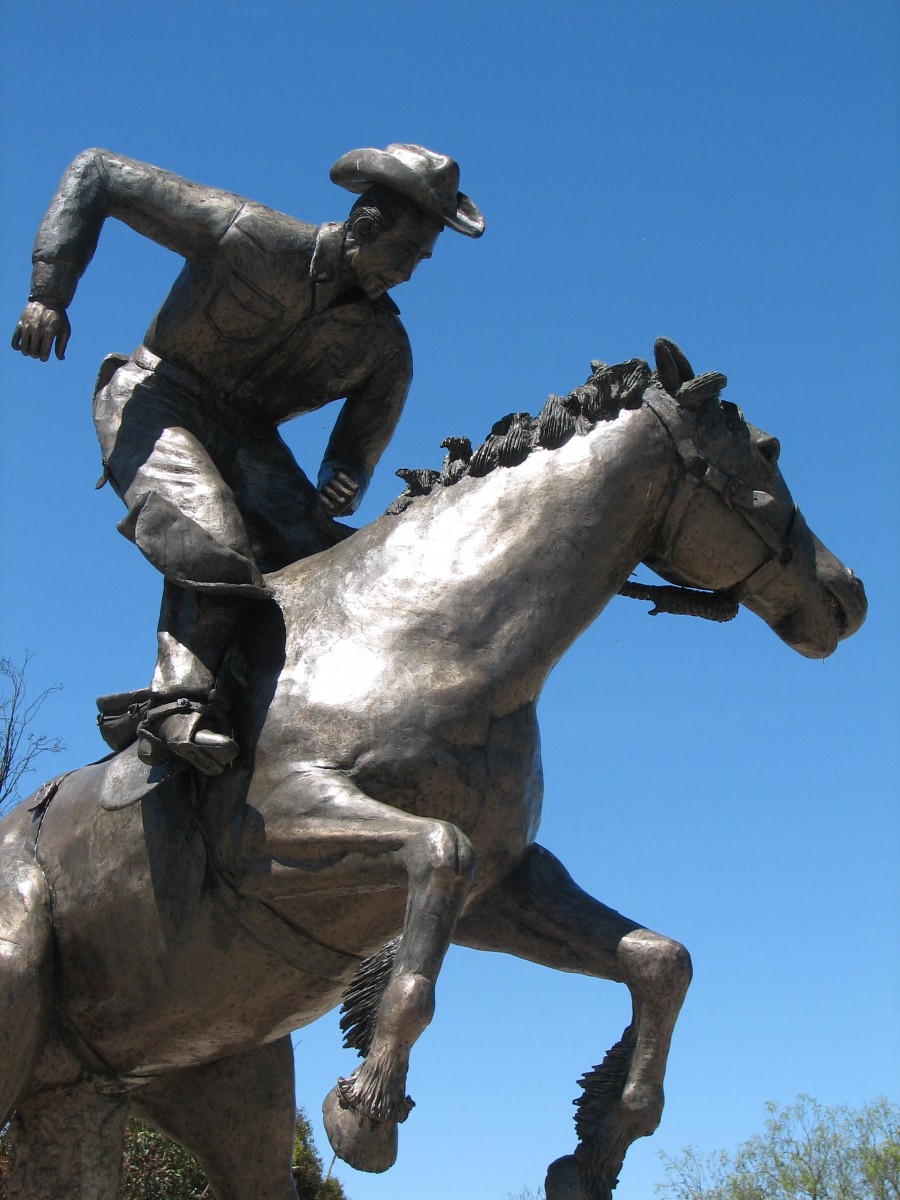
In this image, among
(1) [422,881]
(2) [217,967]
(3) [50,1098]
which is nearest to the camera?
(1) [422,881]

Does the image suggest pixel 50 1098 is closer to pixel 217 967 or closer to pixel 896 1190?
pixel 217 967

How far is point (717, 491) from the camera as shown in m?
5.43

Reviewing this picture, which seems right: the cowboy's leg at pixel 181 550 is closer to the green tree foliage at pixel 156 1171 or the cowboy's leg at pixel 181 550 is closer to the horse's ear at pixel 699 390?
the horse's ear at pixel 699 390

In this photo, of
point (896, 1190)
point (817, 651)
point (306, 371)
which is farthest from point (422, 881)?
point (896, 1190)

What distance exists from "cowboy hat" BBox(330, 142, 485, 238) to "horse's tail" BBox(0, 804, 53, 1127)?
2.64 meters

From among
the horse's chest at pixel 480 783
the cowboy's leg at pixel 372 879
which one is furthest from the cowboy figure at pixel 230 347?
the horse's chest at pixel 480 783

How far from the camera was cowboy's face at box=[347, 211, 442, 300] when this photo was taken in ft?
19.2

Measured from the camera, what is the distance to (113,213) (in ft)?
19.7

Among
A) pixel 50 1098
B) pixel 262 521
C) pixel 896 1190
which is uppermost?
pixel 896 1190

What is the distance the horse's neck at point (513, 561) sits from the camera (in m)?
5.11

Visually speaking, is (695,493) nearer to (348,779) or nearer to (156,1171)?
(348,779)

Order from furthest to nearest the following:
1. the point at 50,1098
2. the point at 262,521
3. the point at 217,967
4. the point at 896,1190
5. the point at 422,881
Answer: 1. the point at 896,1190
2. the point at 262,521
3. the point at 50,1098
4. the point at 217,967
5. the point at 422,881

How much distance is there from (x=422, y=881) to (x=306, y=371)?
2.39m

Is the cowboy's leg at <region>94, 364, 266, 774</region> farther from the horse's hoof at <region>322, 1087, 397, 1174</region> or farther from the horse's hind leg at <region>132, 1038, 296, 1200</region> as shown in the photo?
the horse's hind leg at <region>132, 1038, 296, 1200</region>
